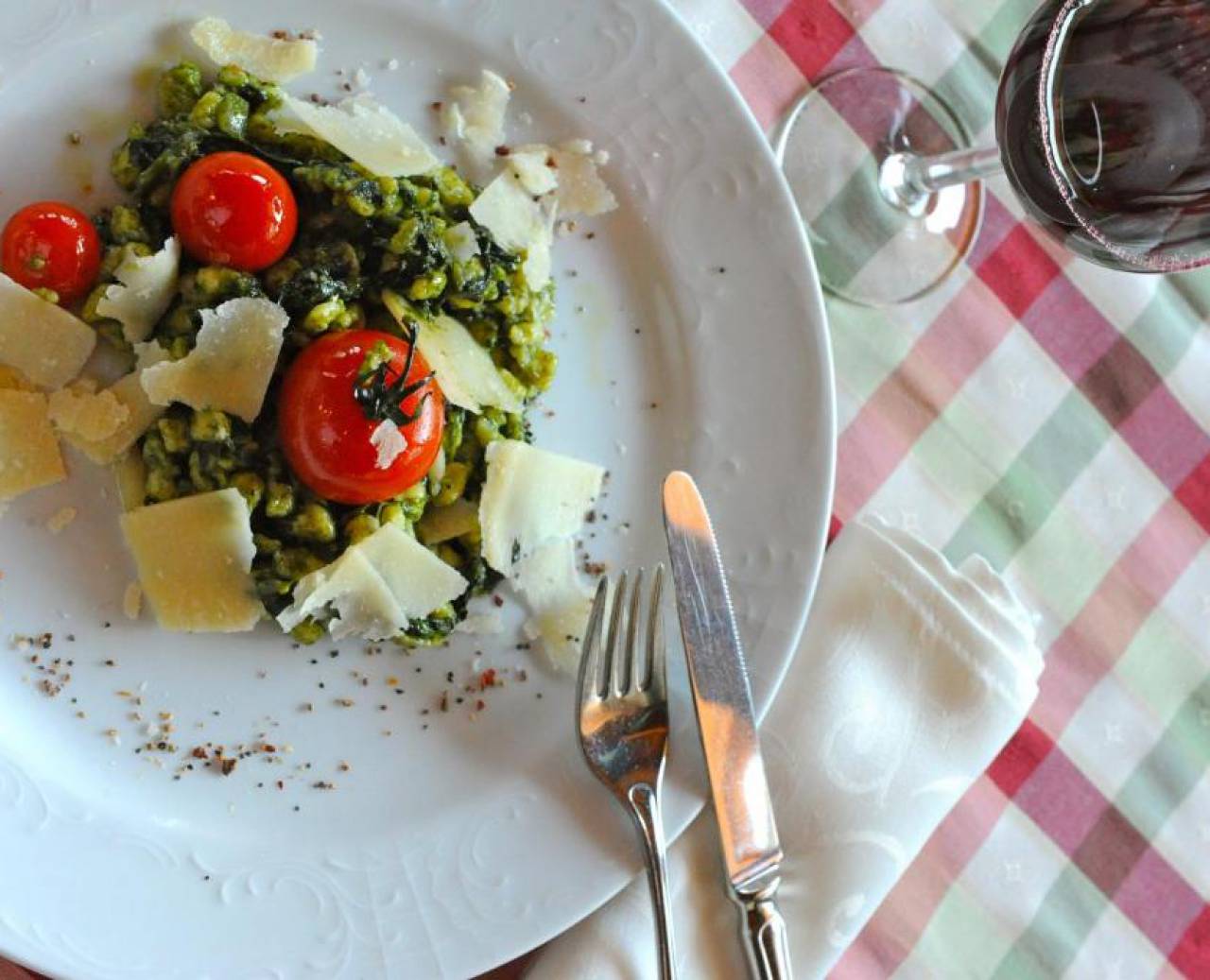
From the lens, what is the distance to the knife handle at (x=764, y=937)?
2076 mm

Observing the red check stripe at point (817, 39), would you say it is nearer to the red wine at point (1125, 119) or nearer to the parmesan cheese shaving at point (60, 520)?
the red wine at point (1125, 119)

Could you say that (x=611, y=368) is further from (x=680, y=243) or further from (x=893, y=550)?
(x=893, y=550)

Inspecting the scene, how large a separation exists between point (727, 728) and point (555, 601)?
1.22 ft

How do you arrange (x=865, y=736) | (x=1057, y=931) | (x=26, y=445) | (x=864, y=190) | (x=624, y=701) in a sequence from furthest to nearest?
(x=1057, y=931), (x=864, y=190), (x=865, y=736), (x=624, y=701), (x=26, y=445)

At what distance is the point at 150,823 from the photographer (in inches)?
76.1

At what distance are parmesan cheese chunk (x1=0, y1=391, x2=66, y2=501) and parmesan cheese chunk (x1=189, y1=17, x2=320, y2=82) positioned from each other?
2.08ft

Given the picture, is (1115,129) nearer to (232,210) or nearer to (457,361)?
(457,361)

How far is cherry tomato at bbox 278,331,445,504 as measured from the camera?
1807mm

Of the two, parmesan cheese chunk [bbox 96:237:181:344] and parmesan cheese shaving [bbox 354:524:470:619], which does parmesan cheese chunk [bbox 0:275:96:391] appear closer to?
parmesan cheese chunk [bbox 96:237:181:344]

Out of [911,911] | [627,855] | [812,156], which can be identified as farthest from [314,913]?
[812,156]

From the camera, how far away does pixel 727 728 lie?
81.0 inches

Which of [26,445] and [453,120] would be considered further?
[453,120]

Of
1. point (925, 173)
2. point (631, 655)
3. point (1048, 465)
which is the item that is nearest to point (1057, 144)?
point (925, 173)

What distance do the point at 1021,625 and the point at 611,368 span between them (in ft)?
3.17
